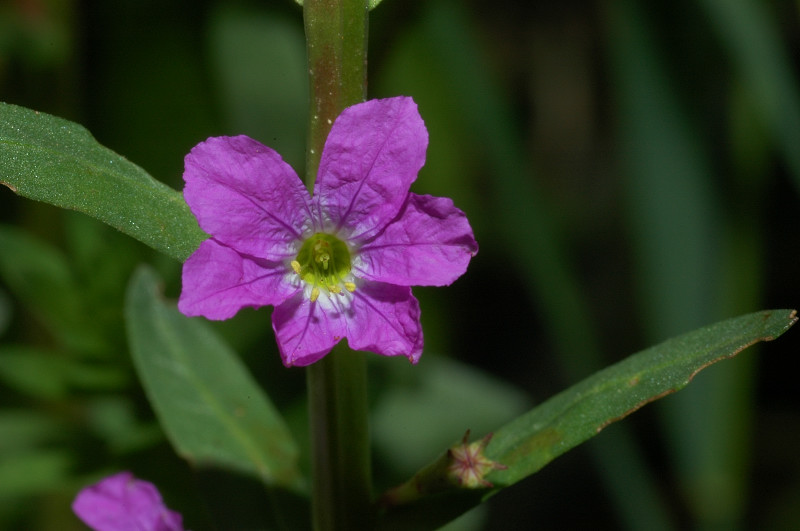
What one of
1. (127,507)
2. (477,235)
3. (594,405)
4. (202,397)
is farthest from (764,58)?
(127,507)

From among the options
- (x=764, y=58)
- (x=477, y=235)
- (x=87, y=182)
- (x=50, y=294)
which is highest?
(x=477, y=235)

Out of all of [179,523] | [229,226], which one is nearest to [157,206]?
[229,226]

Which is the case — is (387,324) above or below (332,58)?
below

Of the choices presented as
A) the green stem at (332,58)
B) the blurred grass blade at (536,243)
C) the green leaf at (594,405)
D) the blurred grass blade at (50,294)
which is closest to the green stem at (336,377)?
the green stem at (332,58)

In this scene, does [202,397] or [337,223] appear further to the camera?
[202,397]

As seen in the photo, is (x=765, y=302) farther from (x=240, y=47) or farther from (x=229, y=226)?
(x=229, y=226)

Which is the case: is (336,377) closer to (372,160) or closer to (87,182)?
(372,160)

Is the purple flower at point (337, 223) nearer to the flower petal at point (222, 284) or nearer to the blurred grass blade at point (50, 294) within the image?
the flower petal at point (222, 284)

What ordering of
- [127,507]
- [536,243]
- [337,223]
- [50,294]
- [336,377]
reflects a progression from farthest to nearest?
[536,243]
[50,294]
[127,507]
[337,223]
[336,377]
